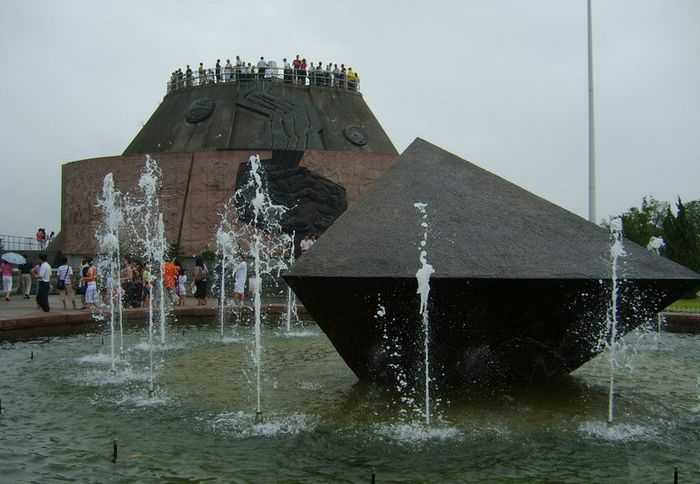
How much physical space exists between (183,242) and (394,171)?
49.7 ft

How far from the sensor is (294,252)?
20953 millimetres

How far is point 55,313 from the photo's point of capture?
39.1 ft

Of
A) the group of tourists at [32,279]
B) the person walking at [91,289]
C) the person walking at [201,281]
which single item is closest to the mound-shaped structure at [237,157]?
the group of tourists at [32,279]

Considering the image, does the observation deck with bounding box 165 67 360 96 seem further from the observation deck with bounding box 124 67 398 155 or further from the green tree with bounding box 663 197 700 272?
the green tree with bounding box 663 197 700 272

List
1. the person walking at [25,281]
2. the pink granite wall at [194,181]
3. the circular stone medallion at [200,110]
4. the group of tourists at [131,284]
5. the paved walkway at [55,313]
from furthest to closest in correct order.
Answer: the circular stone medallion at [200,110], the pink granite wall at [194,181], the person walking at [25,281], the group of tourists at [131,284], the paved walkway at [55,313]

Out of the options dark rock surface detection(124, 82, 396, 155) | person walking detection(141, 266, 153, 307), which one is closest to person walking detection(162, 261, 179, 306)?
person walking detection(141, 266, 153, 307)

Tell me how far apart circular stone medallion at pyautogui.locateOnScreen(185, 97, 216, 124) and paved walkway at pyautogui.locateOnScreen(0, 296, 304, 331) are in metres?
10.7

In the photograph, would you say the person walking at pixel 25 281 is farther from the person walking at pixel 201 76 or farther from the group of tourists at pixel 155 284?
the person walking at pixel 201 76

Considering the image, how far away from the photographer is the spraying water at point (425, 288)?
543cm

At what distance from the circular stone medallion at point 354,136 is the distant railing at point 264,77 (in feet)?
7.39

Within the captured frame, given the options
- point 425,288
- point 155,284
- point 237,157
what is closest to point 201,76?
point 237,157

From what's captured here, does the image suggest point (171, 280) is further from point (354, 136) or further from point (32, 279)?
point (354, 136)

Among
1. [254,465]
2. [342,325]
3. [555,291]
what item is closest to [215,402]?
[342,325]

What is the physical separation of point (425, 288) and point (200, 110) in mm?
22234
